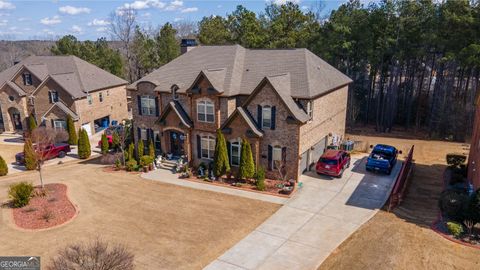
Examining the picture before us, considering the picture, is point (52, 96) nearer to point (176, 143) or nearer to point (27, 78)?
point (27, 78)

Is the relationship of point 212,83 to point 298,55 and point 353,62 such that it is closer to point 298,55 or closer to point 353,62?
point 298,55

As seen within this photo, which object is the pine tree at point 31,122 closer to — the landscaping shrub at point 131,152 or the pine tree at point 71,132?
the pine tree at point 71,132

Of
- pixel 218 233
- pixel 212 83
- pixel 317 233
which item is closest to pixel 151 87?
pixel 212 83

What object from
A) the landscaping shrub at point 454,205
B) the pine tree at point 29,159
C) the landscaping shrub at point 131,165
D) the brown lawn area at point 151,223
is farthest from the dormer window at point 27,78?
the landscaping shrub at point 454,205

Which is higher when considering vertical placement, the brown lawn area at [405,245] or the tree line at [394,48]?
the tree line at [394,48]

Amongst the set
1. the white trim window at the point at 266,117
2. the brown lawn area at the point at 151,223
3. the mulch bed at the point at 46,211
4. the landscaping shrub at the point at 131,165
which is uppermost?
the white trim window at the point at 266,117

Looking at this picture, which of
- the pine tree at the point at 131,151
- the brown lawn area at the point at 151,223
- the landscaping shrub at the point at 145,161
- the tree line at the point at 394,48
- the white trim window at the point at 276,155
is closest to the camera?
A: the brown lawn area at the point at 151,223
